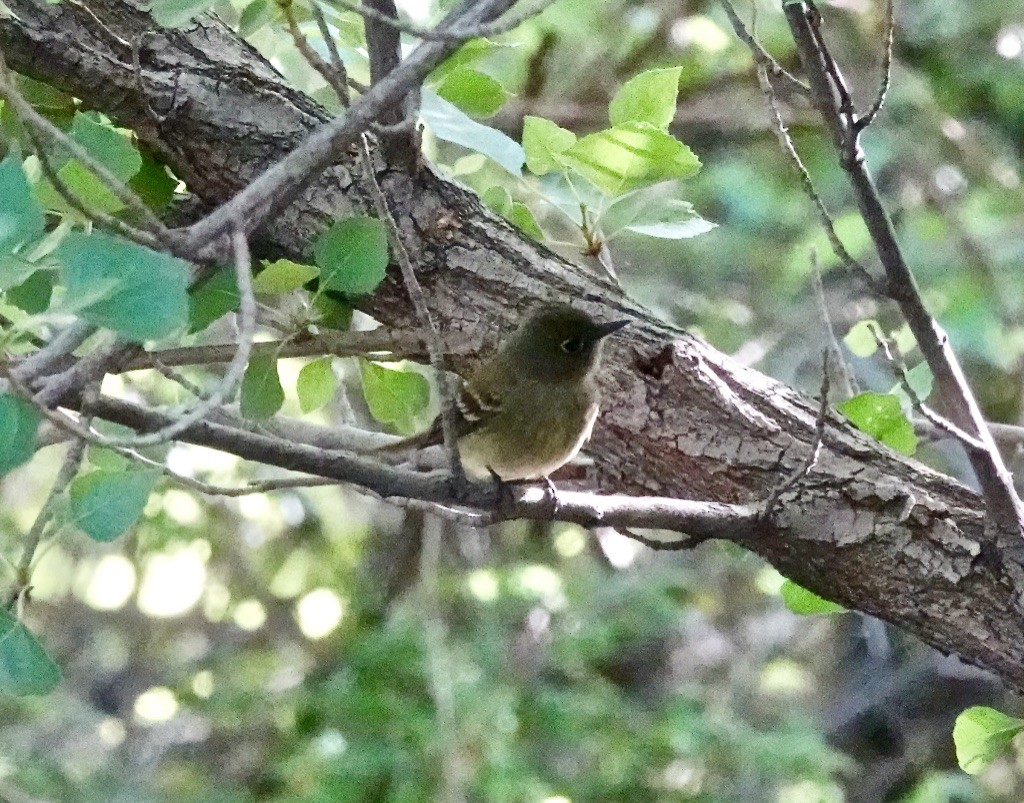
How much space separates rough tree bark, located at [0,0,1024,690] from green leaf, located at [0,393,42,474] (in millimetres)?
816

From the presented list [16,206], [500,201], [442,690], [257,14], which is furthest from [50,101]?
[442,690]

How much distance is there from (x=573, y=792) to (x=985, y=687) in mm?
1797

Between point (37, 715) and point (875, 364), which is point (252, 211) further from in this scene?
point (875, 364)

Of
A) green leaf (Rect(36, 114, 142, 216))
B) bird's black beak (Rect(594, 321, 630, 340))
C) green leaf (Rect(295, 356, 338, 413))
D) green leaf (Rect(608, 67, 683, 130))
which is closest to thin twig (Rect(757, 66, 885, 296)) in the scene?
green leaf (Rect(608, 67, 683, 130))

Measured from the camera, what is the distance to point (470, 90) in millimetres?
1698

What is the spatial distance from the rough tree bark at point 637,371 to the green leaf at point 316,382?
0.17m

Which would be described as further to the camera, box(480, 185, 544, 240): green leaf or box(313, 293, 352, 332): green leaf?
box(480, 185, 544, 240): green leaf

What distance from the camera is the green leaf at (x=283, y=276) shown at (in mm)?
1364

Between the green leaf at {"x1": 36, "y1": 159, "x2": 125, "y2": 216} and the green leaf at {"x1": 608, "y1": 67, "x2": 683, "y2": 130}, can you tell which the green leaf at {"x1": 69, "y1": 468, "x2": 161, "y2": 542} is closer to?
the green leaf at {"x1": 36, "y1": 159, "x2": 125, "y2": 216}

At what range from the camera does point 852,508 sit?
68.2 inches

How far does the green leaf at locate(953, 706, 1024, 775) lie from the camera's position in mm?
1629

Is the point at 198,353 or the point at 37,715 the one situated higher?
the point at 198,353

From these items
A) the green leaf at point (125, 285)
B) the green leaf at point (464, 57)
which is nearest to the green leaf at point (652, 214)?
the green leaf at point (464, 57)

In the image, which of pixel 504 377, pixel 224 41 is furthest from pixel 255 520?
pixel 224 41
